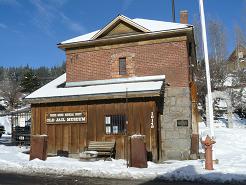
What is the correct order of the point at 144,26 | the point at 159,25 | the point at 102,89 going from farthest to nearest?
the point at 159,25 → the point at 144,26 → the point at 102,89

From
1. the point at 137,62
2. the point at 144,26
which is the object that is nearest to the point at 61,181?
the point at 137,62

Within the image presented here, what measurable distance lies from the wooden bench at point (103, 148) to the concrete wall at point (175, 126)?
9.02 ft

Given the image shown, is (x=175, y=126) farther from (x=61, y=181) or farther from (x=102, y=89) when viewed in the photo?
(x=61, y=181)

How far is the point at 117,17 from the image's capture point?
21.6 m

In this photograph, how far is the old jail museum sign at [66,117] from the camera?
19281 millimetres

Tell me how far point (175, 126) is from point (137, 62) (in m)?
4.37

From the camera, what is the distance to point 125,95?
59.1 ft

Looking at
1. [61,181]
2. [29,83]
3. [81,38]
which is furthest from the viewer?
[29,83]

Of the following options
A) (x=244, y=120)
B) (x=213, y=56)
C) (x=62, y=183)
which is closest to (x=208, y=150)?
(x=62, y=183)

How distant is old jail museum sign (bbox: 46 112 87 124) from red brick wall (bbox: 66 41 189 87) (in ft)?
10.2

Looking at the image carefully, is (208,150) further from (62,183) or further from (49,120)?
(49,120)

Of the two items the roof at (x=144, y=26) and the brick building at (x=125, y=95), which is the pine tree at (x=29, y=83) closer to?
the roof at (x=144, y=26)

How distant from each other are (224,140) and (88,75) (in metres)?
10.5

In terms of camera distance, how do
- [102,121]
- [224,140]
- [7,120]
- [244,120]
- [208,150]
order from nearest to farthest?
[208,150] → [102,121] → [224,140] → [244,120] → [7,120]
